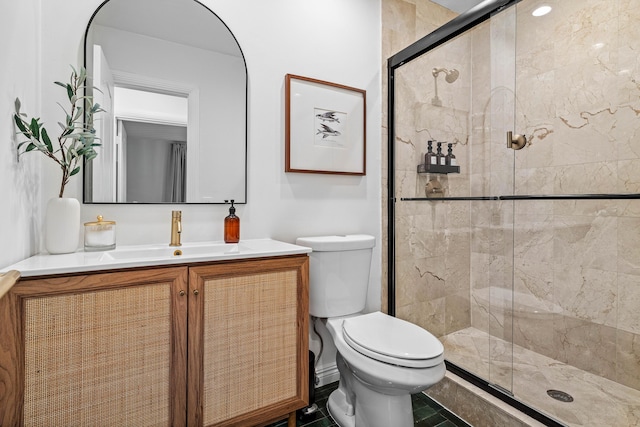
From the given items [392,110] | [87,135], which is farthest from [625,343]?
[87,135]

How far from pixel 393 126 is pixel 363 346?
137 centimetres

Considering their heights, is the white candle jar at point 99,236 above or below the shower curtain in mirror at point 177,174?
below

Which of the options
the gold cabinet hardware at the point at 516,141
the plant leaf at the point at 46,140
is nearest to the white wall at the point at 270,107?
the plant leaf at the point at 46,140

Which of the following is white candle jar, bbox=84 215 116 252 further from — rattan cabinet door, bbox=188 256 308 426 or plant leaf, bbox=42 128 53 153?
rattan cabinet door, bbox=188 256 308 426

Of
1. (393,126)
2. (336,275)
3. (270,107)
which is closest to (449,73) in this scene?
(393,126)

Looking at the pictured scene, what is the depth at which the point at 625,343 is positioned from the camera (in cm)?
170

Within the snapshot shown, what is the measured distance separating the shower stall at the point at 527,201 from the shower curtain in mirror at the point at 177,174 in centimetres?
123

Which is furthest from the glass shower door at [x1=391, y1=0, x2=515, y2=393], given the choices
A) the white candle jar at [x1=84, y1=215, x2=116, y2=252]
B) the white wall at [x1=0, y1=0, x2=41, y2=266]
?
the white wall at [x1=0, y1=0, x2=41, y2=266]

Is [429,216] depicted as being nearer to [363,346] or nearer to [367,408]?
[363,346]

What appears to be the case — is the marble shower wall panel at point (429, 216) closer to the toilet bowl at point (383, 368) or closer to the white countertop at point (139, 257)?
the toilet bowl at point (383, 368)

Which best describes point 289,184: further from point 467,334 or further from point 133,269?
point 467,334

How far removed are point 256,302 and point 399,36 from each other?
189 centimetres

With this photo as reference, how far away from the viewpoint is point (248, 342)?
1.27 m

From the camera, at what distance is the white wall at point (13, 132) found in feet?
3.32
